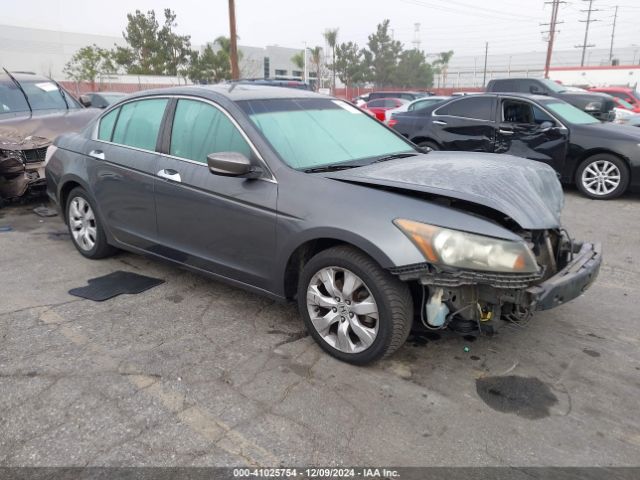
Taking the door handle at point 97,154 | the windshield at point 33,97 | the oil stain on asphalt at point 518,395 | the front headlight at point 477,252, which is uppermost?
the windshield at point 33,97

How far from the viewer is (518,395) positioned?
9.36ft

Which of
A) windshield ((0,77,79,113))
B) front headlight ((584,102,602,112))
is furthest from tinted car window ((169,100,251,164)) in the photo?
front headlight ((584,102,602,112))

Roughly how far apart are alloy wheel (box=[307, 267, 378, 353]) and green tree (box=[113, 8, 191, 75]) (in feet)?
134

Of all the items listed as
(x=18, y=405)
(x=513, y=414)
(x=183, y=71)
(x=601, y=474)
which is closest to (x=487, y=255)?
(x=513, y=414)

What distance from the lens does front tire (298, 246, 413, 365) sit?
9.34 ft

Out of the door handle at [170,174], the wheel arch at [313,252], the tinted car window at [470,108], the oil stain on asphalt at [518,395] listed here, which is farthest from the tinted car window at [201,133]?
the tinted car window at [470,108]

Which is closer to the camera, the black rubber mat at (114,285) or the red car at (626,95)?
the black rubber mat at (114,285)

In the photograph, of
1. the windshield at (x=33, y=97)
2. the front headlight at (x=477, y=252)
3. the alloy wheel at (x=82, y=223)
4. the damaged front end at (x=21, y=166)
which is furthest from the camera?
the windshield at (x=33, y=97)

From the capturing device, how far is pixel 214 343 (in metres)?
3.41

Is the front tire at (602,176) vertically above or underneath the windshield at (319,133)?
underneath

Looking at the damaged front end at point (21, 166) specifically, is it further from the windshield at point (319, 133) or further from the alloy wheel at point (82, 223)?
the windshield at point (319, 133)

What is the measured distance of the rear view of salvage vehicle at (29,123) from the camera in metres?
6.48

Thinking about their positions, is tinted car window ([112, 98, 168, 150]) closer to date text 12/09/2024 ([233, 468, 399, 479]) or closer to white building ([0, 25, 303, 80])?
date text 12/09/2024 ([233, 468, 399, 479])

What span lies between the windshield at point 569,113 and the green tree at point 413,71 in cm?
6402
